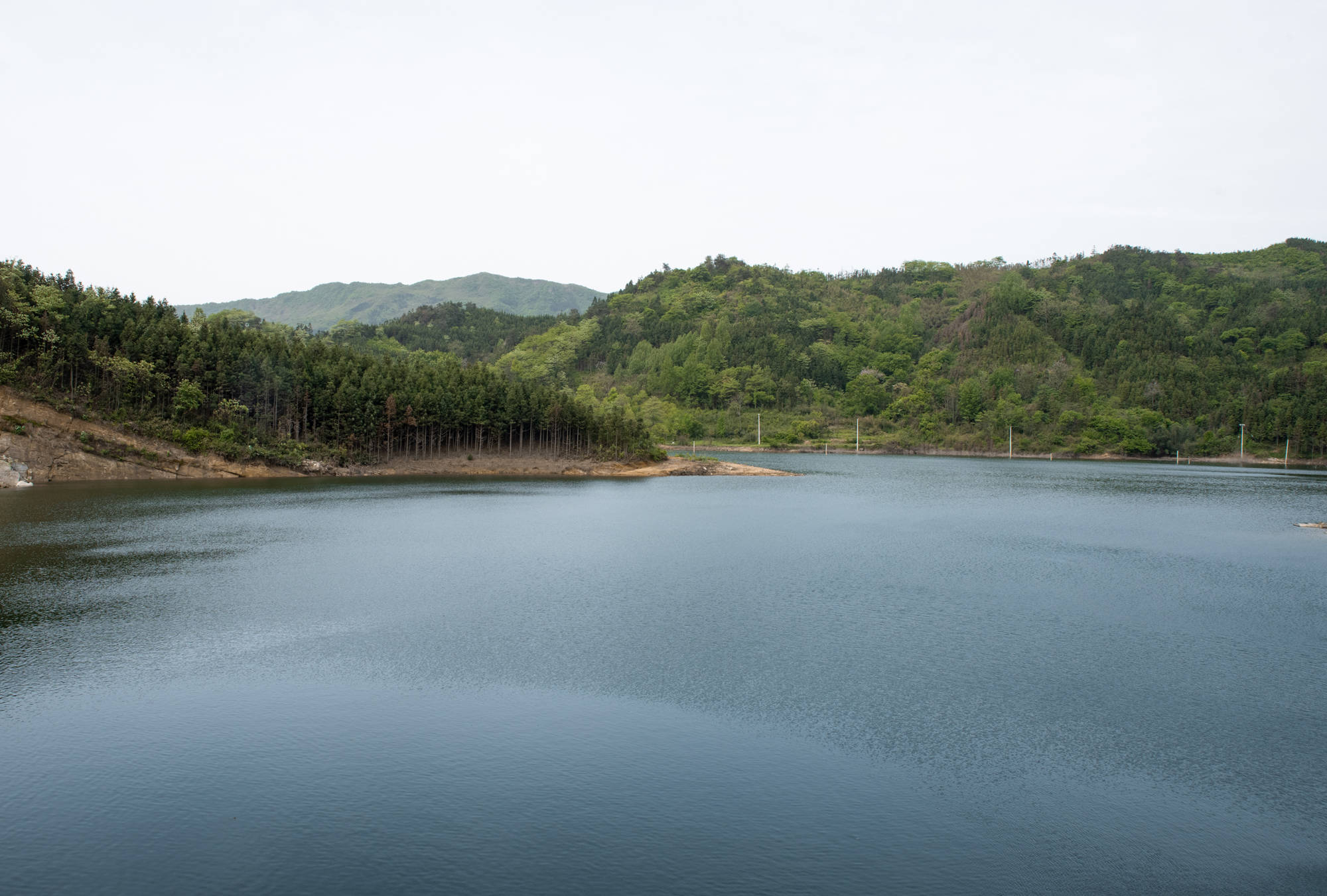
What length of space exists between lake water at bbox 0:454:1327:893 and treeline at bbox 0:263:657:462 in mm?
29260

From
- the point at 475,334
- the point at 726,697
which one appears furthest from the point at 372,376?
the point at 475,334

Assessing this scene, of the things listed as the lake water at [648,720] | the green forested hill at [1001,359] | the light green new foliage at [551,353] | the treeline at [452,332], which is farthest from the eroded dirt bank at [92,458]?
the treeline at [452,332]

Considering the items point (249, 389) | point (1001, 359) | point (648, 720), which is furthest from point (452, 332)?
point (648, 720)

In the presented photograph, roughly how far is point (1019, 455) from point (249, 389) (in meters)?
103

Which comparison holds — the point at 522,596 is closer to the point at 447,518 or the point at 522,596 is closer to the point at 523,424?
the point at 447,518

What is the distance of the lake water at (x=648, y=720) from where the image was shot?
10039mm

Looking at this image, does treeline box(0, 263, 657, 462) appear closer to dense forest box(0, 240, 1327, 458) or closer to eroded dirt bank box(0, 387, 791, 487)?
dense forest box(0, 240, 1327, 458)

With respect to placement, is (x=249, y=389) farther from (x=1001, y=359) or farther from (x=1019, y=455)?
(x=1001, y=359)

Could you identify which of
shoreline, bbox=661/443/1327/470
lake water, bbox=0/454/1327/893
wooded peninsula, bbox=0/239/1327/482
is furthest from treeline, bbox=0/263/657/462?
shoreline, bbox=661/443/1327/470

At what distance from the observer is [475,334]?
17662 cm

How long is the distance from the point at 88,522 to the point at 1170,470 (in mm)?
96601

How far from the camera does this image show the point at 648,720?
1431cm

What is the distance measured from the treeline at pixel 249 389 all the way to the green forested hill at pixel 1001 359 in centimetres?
4704

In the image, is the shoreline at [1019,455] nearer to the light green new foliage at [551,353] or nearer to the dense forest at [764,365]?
the dense forest at [764,365]
